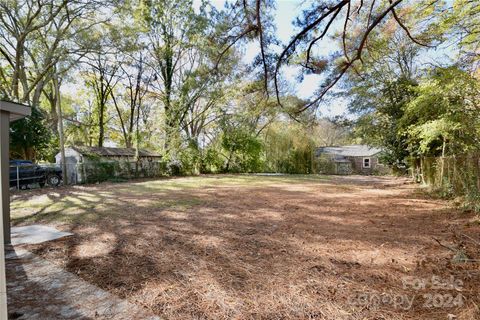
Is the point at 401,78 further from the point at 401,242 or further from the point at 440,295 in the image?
the point at 440,295

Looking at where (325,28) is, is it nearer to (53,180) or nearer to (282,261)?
(282,261)

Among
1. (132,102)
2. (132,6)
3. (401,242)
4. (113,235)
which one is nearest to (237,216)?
(113,235)

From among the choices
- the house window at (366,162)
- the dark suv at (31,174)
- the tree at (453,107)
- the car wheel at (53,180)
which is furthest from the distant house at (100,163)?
the house window at (366,162)

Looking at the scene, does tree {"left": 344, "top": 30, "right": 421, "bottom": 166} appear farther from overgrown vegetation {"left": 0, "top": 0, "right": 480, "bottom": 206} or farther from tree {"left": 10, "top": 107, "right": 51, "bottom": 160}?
tree {"left": 10, "top": 107, "right": 51, "bottom": 160}

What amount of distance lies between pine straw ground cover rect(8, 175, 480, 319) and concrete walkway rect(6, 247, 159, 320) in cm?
11

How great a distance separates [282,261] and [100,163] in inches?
506

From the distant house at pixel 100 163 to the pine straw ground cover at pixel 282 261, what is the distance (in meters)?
8.02

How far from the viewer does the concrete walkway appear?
6.11ft

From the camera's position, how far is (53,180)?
11789 mm

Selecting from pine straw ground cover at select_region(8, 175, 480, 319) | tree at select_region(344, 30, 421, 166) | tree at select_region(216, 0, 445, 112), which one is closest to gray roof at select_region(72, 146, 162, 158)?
pine straw ground cover at select_region(8, 175, 480, 319)

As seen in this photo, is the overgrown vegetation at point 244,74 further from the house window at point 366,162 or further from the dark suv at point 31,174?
the house window at point 366,162

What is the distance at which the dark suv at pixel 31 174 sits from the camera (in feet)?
33.8

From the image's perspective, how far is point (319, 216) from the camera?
476cm

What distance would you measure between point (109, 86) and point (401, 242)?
77.7 ft
